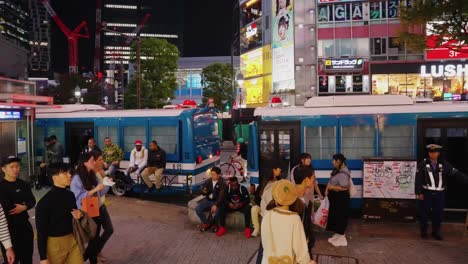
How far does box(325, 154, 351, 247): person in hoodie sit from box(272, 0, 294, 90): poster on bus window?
105 ft

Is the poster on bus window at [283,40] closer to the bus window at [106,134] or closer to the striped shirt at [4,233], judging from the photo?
the bus window at [106,134]

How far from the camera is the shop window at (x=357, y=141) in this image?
Result: 10.8 m

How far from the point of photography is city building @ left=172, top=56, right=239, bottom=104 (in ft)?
261

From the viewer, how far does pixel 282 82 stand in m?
42.1

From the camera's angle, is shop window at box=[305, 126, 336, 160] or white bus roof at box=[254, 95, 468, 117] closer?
white bus roof at box=[254, 95, 468, 117]

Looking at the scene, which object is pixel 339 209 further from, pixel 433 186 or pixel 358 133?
pixel 358 133

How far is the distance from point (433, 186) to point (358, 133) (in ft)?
8.37

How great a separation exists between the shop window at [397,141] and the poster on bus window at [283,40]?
1155 inches

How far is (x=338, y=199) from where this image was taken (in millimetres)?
8422

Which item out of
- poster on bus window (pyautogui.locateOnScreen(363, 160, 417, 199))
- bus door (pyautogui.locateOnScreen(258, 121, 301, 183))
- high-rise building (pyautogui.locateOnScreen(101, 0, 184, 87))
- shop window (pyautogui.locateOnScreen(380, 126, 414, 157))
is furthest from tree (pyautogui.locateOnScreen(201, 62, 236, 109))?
high-rise building (pyautogui.locateOnScreen(101, 0, 184, 87))

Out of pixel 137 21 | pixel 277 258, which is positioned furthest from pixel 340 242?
pixel 137 21

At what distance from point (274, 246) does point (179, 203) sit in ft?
33.2

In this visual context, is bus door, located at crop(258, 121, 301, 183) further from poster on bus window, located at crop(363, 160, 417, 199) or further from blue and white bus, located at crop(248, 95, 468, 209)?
poster on bus window, located at crop(363, 160, 417, 199)

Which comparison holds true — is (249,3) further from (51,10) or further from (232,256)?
(51,10)
